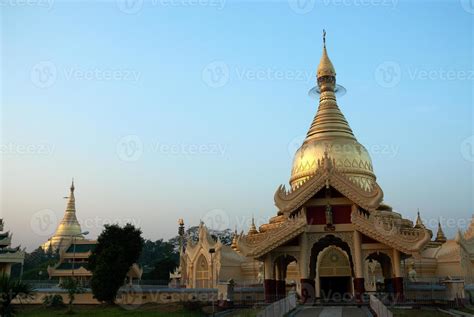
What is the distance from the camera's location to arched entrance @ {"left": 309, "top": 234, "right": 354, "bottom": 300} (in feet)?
102

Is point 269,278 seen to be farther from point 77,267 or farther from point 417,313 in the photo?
point 77,267

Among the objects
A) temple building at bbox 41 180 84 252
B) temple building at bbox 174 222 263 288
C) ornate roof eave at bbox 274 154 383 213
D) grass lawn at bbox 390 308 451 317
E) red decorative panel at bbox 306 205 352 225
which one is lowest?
grass lawn at bbox 390 308 451 317

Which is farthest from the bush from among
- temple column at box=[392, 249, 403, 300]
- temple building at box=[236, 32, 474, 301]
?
temple column at box=[392, 249, 403, 300]

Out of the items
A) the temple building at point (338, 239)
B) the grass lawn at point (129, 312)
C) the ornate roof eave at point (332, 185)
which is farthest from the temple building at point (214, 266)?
the ornate roof eave at point (332, 185)

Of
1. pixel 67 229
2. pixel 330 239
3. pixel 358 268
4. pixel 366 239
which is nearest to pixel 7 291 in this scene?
pixel 330 239

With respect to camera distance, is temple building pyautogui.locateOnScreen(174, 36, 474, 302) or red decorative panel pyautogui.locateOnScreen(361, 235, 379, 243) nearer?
temple building pyautogui.locateOnScreen(174, 36, 474, 302)

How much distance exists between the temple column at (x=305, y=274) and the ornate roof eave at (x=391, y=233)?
120 inches

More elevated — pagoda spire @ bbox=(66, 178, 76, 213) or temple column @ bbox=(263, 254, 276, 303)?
pagoda spire @ bbox=(66, 178, 76, 213)

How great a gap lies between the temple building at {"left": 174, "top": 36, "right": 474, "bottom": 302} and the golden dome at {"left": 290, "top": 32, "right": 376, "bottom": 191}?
0.30 ft

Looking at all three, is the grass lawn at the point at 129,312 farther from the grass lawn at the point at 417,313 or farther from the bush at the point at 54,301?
the grass lawn at the point at 417,313

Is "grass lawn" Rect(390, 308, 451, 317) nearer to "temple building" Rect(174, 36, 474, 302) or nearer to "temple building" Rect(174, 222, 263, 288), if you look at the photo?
"temple building" Rect(174, 36, 474, 302)

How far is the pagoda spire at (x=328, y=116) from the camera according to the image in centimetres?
4269

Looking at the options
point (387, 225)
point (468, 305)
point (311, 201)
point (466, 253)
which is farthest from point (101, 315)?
point (466, 253)

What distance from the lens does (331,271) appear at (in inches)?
1267
